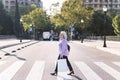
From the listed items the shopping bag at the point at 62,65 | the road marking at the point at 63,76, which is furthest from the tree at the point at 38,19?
the shopping bag at the point at 62,65

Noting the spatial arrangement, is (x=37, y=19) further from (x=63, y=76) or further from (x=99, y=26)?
(x=63, y=76)

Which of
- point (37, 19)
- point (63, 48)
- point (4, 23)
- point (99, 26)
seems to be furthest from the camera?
point (37, 19)

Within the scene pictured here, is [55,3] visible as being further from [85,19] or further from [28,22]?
[85,19]

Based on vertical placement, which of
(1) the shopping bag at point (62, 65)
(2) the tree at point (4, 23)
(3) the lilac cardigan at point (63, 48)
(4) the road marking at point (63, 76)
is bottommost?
(4) the road marking at point (63, 76)

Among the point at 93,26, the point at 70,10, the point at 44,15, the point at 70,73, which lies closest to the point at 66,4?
the point at 70,10

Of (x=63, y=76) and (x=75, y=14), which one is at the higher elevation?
(x=75, y=14)

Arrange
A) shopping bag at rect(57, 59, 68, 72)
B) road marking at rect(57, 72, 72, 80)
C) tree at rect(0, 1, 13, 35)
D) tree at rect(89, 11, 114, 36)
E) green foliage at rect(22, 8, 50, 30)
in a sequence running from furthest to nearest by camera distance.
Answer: green foliage at rect(22, 8, 50, 30) → tree at rect(89, 11, 114, 36) → tree at rect(0, 1, 13, 35) → road marking at rect(57, 72, 72, 80) → shopping bag at rect(57, 59, 68, 72)

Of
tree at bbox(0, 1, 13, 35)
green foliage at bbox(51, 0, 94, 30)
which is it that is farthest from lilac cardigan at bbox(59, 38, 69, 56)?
tree at bbox(0, 1, 13, 35)

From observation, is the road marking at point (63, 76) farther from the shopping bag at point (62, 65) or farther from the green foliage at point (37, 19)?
the green foliage at point (37, 19)

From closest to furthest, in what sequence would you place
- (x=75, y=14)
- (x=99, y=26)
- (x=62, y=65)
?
(x=62, y=65), (x=75, y=14), (x=99, y=26)

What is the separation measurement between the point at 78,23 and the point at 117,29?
14.3m

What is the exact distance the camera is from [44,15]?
407ft

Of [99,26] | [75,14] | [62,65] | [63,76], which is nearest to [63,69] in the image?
[62,65]

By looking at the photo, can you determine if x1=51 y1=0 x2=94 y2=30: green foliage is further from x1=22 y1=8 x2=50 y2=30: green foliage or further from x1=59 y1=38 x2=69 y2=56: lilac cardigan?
x1=59 y1=38 x2=69 y2=56: lilac cardigan
